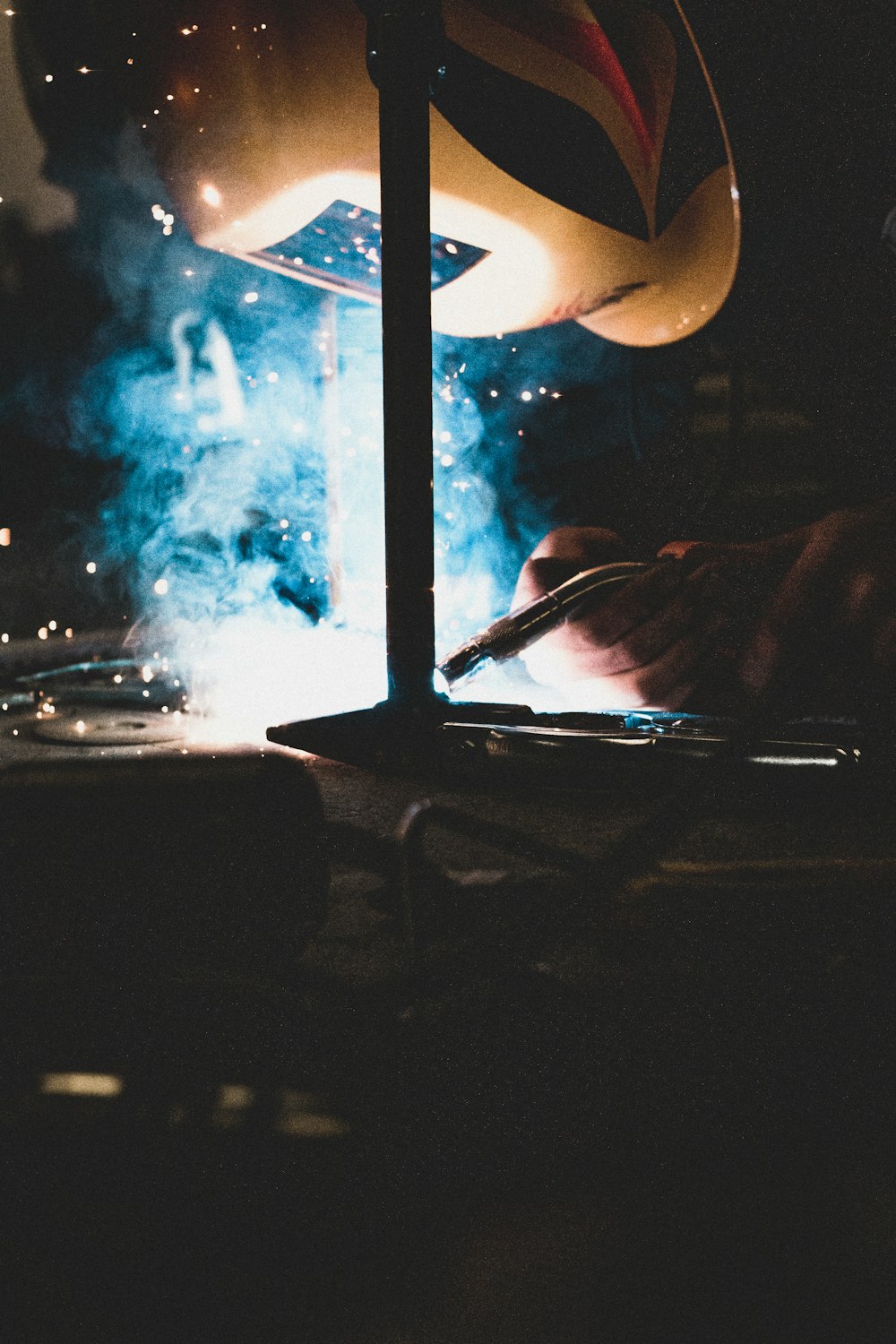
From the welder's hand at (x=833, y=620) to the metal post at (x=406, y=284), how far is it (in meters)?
1.07

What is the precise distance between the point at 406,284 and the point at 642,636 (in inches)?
53.5

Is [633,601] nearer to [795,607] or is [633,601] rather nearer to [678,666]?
[678,666]

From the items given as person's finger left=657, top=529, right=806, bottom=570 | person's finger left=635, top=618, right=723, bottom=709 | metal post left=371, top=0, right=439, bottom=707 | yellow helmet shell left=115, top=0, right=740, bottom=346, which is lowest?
person's finger left=635, top=618, right=723, bottom=709

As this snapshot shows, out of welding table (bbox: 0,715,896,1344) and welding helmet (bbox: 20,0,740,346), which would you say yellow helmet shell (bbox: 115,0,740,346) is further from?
welding table (bbox: 0,715,896,1344)

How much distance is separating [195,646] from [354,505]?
3.56ft

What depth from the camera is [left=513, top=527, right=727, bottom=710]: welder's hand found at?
274 cm

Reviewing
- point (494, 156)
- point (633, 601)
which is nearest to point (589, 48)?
point (494, 156)

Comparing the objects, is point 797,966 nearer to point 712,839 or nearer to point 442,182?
point 712,839

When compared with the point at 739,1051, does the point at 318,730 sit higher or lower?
higher

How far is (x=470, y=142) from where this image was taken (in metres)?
3.43

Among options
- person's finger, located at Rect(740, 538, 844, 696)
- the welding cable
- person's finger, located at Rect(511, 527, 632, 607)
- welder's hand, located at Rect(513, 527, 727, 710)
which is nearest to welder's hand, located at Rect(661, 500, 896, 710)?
person's finger, located at Rect(740, 538, 844, 696)

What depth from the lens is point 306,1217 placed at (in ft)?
3.49

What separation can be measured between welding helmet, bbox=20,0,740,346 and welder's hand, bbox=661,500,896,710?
2.07 metres

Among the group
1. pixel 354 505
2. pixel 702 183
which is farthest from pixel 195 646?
pixel 702 183
